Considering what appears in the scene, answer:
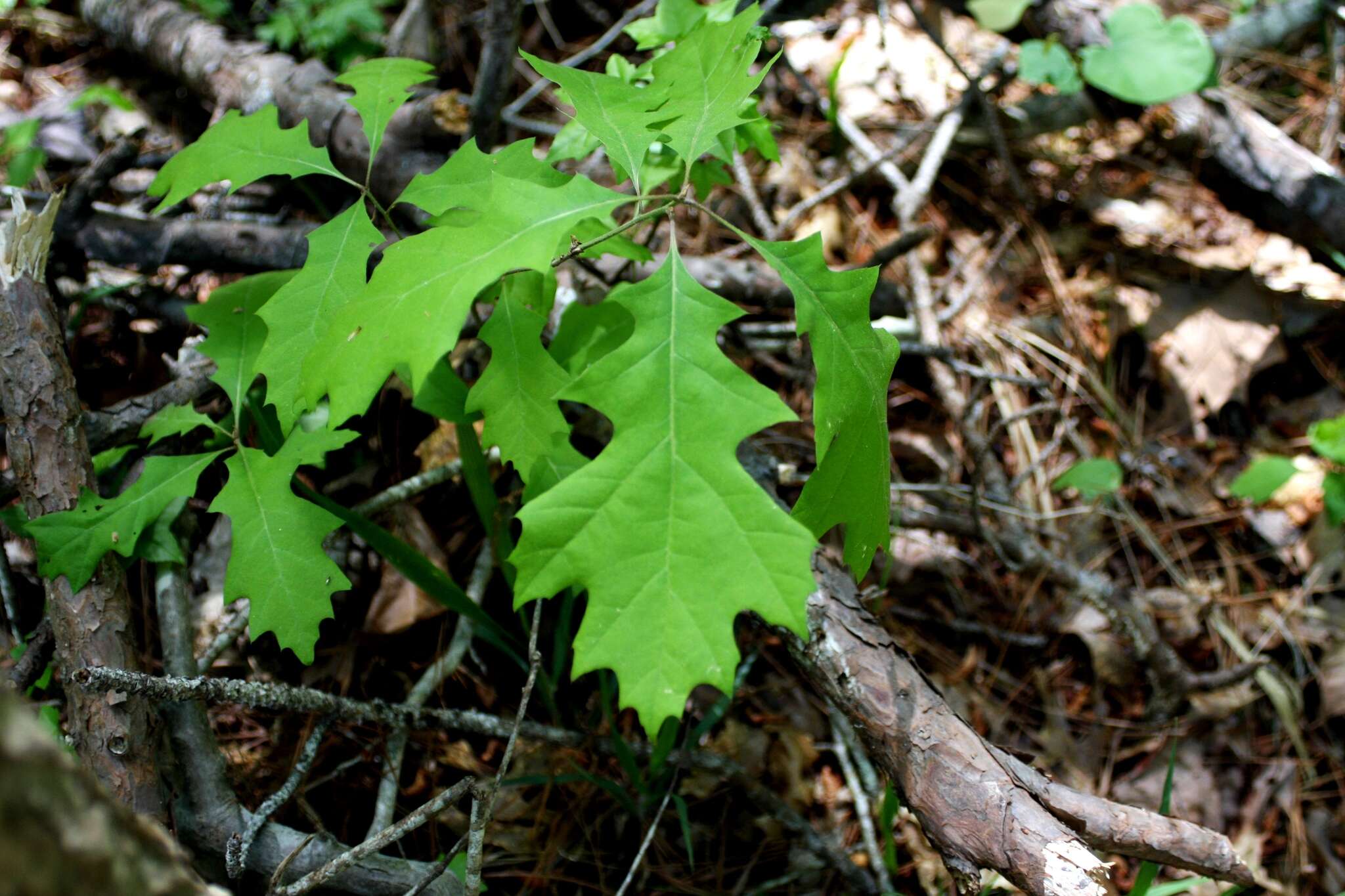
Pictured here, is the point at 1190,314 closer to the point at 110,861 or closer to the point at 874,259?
the point at 874,259

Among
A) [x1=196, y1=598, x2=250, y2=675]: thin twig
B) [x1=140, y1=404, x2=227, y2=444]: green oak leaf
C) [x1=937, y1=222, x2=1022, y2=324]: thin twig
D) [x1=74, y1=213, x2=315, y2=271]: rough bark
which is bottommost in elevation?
[x1=196, y1=598, x2=250, y2=675]: thin twig

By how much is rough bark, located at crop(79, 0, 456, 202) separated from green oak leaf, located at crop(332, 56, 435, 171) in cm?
58

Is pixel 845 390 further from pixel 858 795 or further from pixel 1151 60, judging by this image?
pixel 1151 60

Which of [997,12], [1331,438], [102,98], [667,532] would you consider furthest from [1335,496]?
[102,98]

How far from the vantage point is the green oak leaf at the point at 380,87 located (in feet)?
5.23

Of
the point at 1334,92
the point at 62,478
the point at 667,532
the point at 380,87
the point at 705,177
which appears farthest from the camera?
the point at 1334,92

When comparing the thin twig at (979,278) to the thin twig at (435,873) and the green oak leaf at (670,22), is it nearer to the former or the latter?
the green oak leaf at (670,22)

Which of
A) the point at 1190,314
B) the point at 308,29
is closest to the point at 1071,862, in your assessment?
the point at 1190,314

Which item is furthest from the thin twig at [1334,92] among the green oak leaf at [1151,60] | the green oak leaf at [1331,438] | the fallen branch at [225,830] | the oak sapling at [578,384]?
the fallen branch at [225,830]

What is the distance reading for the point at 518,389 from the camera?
52.2 inches

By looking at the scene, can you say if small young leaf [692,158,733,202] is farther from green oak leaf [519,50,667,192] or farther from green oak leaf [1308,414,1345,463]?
green oak leaf [1308,414,1345,463]

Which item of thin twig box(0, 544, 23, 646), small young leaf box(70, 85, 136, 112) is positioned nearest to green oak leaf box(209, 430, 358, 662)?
thin twig box(0, 544, 23, 646)

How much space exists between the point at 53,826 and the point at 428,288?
74cm

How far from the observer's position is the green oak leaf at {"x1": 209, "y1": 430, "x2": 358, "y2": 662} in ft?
4.53
